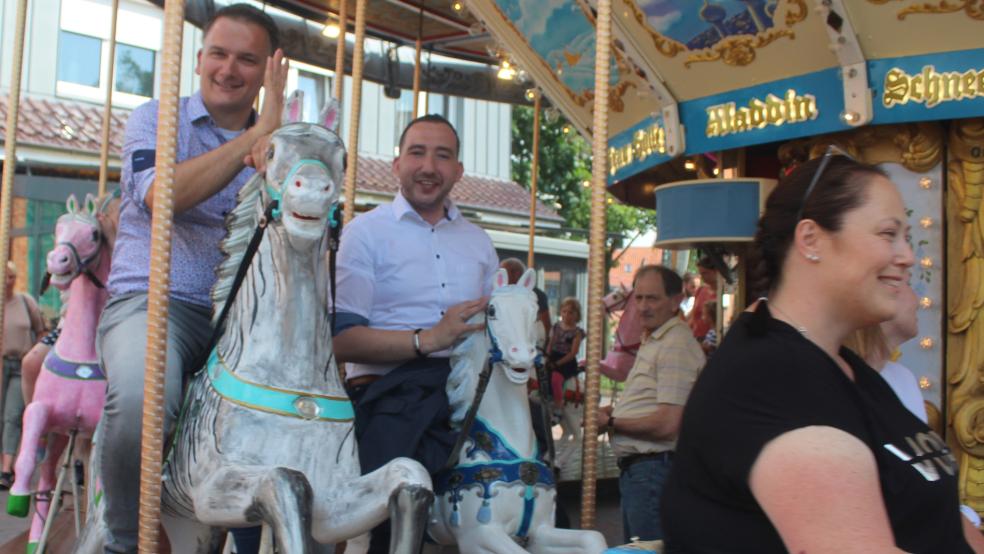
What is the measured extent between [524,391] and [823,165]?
1.66 meters

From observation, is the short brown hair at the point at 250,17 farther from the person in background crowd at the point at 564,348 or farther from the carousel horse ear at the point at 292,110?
the person in background crowd at the point at 564,348

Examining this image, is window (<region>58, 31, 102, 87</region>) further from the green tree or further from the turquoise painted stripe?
the turquoise painted stripe

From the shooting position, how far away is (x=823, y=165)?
1.78 metres

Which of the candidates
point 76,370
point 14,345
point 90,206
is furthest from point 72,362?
point 14,345

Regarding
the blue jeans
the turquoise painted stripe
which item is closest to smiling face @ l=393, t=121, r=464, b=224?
the turquoise painted stripe

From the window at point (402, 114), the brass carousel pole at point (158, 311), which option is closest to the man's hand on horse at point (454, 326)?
the brass carousel pole at point (158, 311)

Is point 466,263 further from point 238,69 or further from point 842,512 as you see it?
point 842,512

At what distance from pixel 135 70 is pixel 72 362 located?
1316 cm

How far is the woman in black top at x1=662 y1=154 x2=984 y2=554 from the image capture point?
4.84 feet

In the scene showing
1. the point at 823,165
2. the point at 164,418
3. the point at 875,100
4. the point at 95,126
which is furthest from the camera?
the point at 95,126

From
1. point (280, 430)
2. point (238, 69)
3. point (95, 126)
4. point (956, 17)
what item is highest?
point (95, 126)

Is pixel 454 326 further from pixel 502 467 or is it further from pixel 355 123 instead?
pixel 355 123

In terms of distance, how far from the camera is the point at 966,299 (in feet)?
14.5

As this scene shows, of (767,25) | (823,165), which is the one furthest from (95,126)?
→ (823,165)
